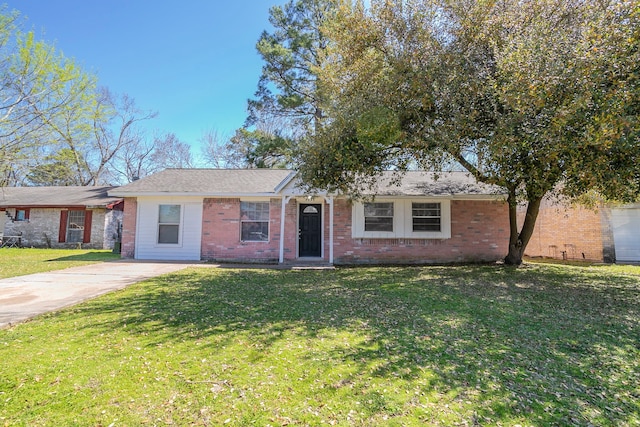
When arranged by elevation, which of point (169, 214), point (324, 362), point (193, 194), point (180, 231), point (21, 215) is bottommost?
point (324, 362)

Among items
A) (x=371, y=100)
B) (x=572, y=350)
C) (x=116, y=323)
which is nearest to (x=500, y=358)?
(x=572, y=350)

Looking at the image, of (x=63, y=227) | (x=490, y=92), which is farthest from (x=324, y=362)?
(x=63, y=227)

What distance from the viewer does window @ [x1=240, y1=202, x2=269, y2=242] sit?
465 inches

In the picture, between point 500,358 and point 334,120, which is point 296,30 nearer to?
point 334,120

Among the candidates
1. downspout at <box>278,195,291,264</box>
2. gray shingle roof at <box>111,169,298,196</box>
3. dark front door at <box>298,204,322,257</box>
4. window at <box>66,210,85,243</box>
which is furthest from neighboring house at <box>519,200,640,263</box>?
window at <box>66,210,85,243</box>

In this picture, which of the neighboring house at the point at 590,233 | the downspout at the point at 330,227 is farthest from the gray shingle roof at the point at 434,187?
the neighboring house at the point at 590,233

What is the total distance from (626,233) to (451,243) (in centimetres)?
696

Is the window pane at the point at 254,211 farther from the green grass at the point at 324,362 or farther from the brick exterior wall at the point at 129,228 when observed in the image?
the green grass at the point at 324,362

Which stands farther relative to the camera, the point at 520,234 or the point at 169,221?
the point at 169,221

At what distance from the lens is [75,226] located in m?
16.9

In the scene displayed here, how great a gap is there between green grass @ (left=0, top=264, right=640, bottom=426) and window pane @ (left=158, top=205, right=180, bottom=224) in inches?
246

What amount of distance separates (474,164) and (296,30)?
15.2 m

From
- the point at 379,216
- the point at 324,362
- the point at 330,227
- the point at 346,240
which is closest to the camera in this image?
the point at 324,362

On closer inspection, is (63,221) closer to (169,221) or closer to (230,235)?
(169,221)
